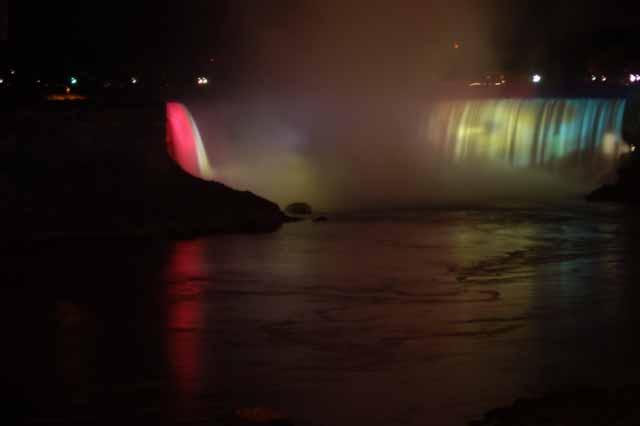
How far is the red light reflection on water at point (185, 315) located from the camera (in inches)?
435

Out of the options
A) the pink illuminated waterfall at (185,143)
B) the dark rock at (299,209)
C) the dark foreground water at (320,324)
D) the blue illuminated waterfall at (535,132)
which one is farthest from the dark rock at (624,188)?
the pink illuminated waterfall at (185,143)

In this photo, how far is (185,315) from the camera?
14141 millimetres

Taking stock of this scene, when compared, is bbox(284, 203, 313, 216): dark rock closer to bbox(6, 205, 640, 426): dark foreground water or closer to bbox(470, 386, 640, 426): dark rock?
bbox(6, 205, 640, 426): dark foreground water

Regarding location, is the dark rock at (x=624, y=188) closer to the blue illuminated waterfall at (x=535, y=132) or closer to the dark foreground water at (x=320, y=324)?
the blue illuminated waterfall at (x=535, y=132)

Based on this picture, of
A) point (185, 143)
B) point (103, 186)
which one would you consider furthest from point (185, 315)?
point (185, 143)

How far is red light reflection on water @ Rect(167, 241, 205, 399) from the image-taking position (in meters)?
11.0

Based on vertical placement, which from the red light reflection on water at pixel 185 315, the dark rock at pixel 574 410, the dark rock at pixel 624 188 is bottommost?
the red light reflection on water at pixel 185 315

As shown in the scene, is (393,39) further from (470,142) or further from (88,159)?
(88,159)

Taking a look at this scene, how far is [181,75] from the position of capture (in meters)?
49.0

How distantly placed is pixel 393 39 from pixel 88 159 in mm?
33929

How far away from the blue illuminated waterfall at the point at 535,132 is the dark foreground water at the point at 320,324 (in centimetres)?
881

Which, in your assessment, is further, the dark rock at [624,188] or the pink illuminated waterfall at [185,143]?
the pink illuminated waterfall at [185,143]

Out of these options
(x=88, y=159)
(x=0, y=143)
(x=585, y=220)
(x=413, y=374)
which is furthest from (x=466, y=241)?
(x=413, y=374)

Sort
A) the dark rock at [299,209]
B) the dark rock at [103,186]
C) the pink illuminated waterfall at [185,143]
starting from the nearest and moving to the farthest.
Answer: the dark rock at [103,186] < the dark rock at [299,209] < the pink illuminated waterfall at [185,143]
